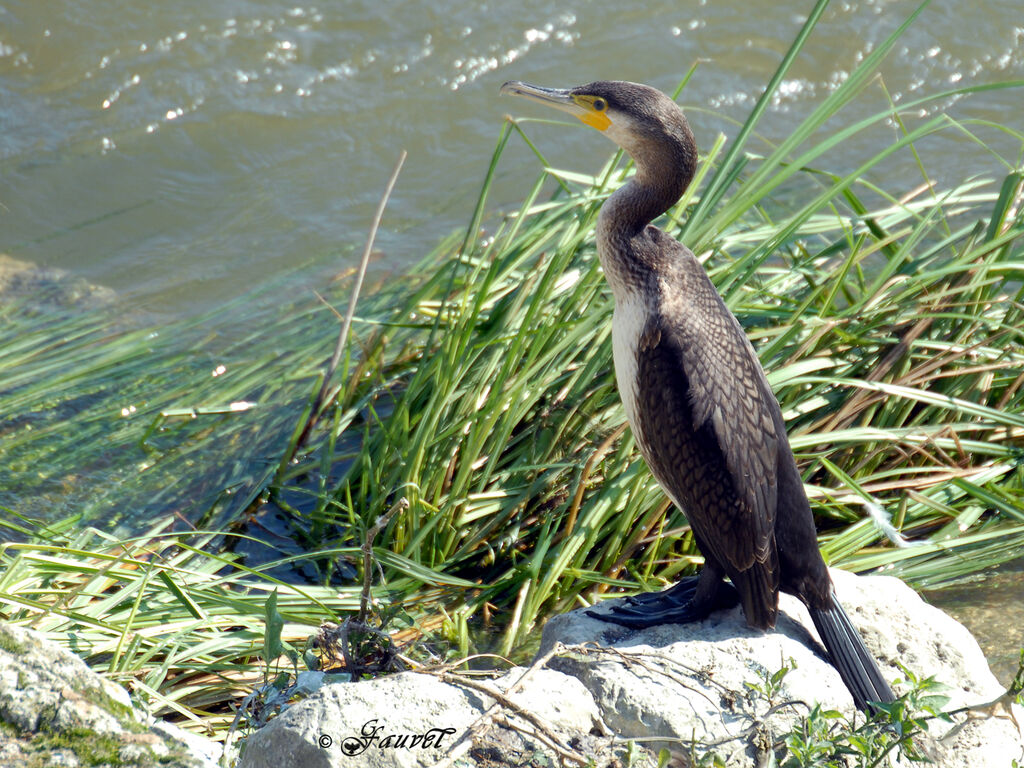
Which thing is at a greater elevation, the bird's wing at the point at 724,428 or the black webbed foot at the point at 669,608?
the bird's wing at the point at 724,428

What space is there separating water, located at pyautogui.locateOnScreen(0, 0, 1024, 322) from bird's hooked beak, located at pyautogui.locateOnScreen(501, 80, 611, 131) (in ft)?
8.87

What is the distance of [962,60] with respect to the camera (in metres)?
7.38

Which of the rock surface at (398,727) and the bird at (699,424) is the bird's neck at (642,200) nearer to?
the bird at (699,424)

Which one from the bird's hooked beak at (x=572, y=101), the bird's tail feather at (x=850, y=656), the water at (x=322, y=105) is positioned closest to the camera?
the bird's tail feather at (x=850, y=656)

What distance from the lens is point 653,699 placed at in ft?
6.98

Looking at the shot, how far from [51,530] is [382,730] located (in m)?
1.88

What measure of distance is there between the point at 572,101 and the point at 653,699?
5.65ft

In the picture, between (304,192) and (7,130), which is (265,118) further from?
(7,130)

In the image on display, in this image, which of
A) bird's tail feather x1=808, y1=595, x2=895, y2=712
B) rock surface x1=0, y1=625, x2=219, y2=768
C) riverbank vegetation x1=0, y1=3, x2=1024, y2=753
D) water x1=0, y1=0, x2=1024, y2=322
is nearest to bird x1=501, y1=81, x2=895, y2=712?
bird's tail feather x1=808, y1=595, x2=895, y2=712

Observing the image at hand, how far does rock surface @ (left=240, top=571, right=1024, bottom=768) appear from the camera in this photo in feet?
6.17

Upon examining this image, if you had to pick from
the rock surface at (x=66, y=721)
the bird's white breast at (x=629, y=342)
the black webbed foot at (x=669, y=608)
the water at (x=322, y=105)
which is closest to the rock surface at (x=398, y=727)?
the rock surface at (x=66, y=721)

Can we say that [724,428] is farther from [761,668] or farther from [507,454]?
[507,454]

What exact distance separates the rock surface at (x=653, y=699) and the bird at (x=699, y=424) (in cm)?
9

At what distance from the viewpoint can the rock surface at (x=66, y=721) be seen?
172 centimetres
